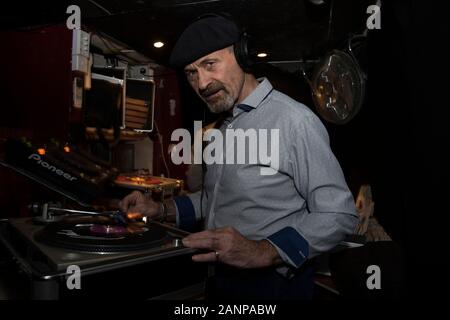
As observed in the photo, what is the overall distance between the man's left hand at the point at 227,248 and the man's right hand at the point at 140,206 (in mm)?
518

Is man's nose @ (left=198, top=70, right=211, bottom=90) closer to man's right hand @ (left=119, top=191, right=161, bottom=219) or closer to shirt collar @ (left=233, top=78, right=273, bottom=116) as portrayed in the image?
shirt collar @ (left=233, top=78, right=273, bottom=116)

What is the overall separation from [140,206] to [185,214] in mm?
192

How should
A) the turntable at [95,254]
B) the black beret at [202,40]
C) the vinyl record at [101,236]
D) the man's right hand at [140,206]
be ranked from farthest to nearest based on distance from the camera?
the man's right hand at [140,206] < the black beret at [202,40] < the vinyl record at [101,236] < the turntable at [95,254]

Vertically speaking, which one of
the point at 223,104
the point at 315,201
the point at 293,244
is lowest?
the point at 293,244

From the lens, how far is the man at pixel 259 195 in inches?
37.0

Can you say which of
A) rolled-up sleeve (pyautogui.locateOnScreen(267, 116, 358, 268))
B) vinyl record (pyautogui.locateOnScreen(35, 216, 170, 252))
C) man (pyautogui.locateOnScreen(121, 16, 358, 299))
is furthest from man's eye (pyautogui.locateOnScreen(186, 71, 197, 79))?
vinyl record (pyautogui.locateOnScreen(35, 216, 170, 252))

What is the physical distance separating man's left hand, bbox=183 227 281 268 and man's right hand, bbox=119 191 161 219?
0.52 m

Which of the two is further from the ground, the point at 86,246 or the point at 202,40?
the point at 202,40

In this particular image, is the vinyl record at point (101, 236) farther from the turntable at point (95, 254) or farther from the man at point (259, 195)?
the man at point (259, 195)

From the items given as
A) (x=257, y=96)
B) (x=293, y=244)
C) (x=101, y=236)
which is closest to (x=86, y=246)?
(x=101, y=236)

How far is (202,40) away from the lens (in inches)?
46.6

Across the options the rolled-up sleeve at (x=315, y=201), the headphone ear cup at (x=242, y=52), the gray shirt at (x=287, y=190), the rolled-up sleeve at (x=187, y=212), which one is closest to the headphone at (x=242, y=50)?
the headphone ear cup at (x=242, y=52)

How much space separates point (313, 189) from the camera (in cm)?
101

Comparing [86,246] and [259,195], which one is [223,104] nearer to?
[259,195]
